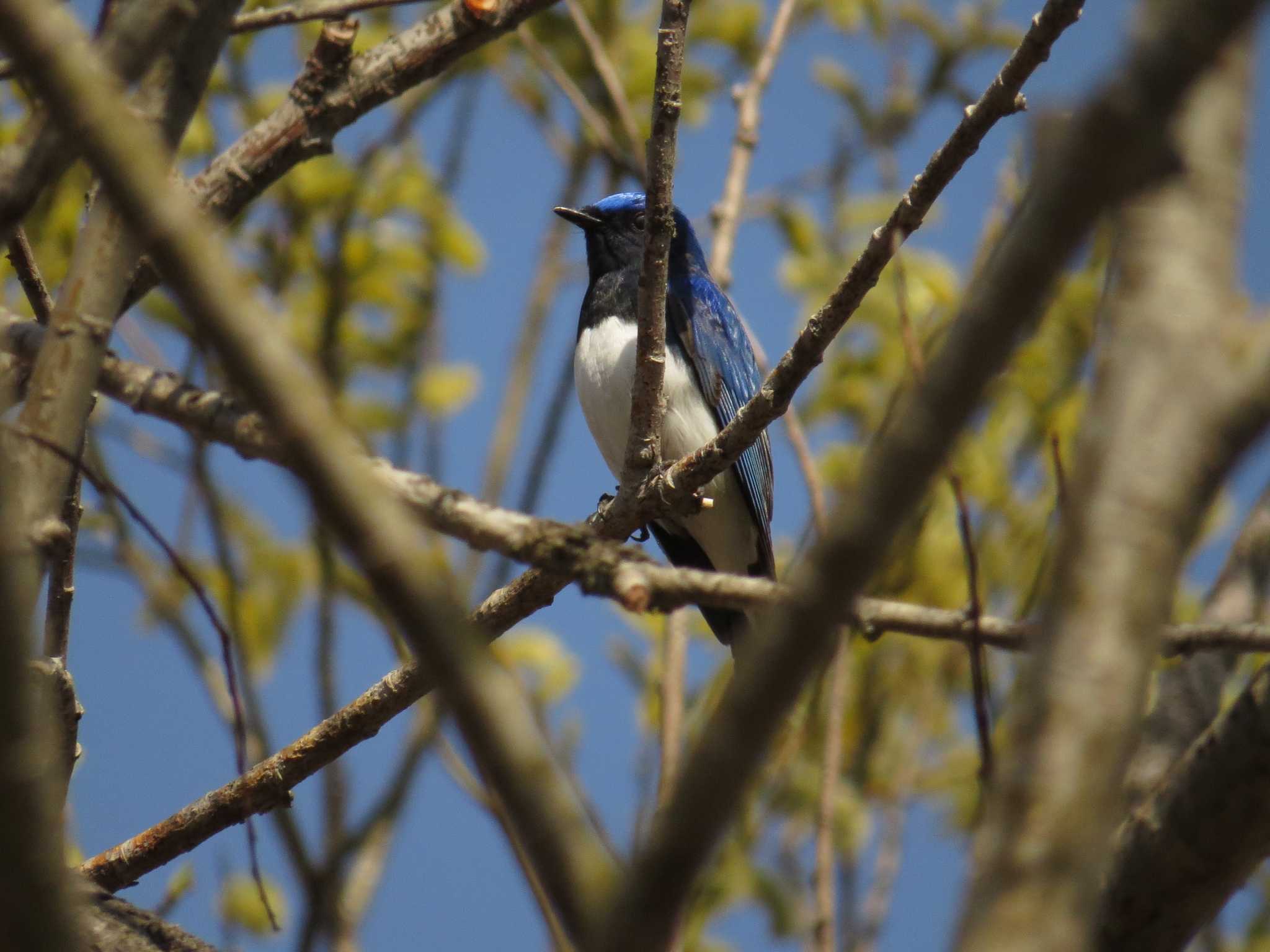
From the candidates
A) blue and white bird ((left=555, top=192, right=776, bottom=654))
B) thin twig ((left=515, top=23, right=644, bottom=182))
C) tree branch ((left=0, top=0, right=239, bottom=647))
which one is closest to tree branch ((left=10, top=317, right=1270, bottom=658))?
tree branch ((left=0, top=0, right=239, bottom=647))

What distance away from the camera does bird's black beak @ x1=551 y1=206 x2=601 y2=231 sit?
6379 millimetres

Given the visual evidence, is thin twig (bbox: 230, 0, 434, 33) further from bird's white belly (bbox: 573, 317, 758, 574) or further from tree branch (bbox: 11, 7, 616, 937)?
bird's white belly (bbox: 573, 317, 758, 574)

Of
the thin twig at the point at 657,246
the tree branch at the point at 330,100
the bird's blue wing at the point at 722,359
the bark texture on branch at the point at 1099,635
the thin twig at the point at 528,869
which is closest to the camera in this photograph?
the bark texture on branch at the point at 1099,635

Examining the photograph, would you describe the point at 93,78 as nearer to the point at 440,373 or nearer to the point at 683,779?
the point at 683,779

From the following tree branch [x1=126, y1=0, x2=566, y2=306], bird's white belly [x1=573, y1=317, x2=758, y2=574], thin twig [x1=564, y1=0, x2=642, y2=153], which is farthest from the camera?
bird's white belly [x1=573, y1=317, x2=758, y2=574]

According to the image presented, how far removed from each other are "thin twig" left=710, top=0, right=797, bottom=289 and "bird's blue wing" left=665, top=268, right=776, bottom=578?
0.28 metres

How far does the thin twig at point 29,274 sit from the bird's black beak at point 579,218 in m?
3.77

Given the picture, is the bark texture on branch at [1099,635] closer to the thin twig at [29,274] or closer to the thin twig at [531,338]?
the thin twig at [29,274]

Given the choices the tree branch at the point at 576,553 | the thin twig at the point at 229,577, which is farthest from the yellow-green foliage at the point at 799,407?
the tree branch at the point at 576,553

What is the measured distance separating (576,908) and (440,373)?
6.07m

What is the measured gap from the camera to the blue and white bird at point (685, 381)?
18.6 ft

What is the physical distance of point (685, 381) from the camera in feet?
19.0

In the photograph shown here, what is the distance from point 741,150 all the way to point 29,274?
3468mm

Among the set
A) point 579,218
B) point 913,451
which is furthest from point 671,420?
point 913,451
